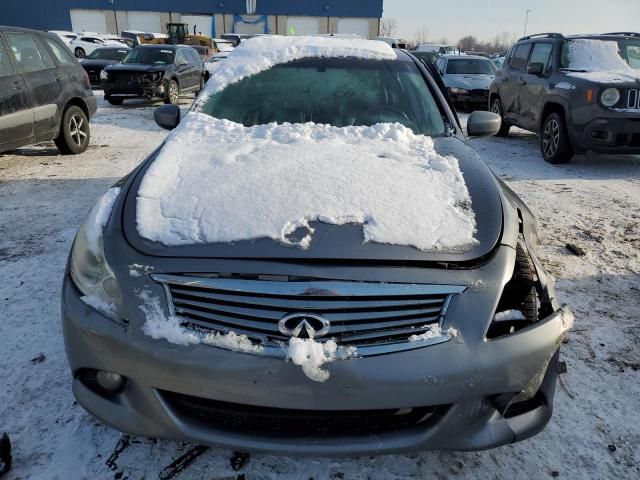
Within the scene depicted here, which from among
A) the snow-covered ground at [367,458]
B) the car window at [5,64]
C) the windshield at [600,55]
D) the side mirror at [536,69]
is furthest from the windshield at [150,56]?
the windshield at [600,55]

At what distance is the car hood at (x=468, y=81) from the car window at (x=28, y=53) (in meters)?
9.26

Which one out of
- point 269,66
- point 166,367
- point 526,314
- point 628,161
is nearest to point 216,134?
point 269,66

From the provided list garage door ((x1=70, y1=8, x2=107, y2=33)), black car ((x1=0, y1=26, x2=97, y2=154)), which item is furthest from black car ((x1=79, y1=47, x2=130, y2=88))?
garage door ((x1=70, y1=8, x2=107, y2=33))

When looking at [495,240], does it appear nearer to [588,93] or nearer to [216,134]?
[216,134]

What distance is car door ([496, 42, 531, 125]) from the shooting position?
27.3 feet

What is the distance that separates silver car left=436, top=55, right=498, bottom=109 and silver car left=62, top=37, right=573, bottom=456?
37.2 feet

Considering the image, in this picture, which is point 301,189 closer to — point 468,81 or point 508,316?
point 508,316

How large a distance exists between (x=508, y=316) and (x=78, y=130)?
23.4 ft

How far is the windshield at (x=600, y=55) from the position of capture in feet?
22.8

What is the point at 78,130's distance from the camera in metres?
7.24

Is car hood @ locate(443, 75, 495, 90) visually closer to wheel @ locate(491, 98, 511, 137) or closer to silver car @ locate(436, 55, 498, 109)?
silver car @ locate(436, 55, 498, 109)

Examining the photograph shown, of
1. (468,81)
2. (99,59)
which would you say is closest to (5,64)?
(468,81)

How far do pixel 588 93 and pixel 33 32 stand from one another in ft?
23.6

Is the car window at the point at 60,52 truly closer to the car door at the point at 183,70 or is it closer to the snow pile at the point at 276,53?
the snow pile at the point at 276,53
